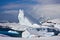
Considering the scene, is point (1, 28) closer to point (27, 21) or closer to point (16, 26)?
point (16, 26)

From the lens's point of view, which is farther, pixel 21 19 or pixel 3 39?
pixel 21 19

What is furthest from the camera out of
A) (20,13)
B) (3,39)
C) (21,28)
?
(20,13)

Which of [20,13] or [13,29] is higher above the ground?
[20,13]

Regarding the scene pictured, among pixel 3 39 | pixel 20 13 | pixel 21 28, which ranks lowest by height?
pixel 3 39

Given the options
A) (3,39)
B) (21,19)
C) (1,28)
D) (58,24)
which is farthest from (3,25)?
(58,24)

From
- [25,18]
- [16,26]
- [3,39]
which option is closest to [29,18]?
[25,18]

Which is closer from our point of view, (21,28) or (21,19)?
(21,28)

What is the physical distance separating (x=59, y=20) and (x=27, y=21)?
1364cm

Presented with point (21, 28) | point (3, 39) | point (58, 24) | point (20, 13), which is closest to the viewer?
point (3, 39)

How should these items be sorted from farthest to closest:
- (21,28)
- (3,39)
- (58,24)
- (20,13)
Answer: (58,24) < (20,13) < (21,28) < (3,39)

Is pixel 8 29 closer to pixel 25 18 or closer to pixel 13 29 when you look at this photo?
pixel 13 29

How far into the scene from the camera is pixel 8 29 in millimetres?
21297

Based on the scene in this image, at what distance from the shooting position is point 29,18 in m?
20.3

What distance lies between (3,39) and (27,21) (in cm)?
1135
